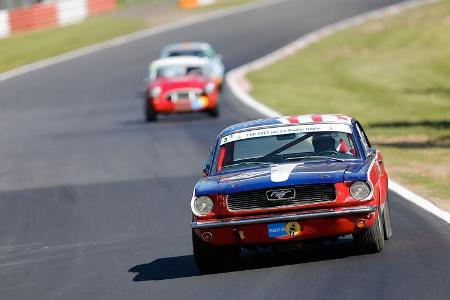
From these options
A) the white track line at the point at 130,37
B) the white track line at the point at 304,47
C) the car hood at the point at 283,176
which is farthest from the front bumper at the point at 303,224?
the white track line at the point at 130,37

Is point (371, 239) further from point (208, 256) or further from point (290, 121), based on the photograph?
point (290, 121)

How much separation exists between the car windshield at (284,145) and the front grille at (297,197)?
3.04ft

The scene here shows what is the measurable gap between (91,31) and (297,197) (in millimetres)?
45268

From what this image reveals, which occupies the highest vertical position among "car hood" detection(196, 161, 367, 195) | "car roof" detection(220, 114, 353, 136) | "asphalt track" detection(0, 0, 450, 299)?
"car hood" detection(196, 161, 367, 195)

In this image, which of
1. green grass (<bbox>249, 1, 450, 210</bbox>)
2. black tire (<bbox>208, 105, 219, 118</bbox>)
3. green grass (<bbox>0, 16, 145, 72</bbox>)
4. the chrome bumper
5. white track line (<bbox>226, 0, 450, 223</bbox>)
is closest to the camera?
the chrome bumper

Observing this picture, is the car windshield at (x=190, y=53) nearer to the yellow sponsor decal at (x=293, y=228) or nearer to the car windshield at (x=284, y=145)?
the car windshield at (x=284, y=145)

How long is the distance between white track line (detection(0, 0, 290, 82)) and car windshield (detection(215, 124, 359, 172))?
32.7m

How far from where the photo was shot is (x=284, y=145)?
489 inches

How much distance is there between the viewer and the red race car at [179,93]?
101ft

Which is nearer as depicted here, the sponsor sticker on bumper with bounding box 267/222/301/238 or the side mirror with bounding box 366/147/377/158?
the sponsor sticker on bumper with bounding box 267/222/301/238

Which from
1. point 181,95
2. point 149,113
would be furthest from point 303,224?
point 149,113

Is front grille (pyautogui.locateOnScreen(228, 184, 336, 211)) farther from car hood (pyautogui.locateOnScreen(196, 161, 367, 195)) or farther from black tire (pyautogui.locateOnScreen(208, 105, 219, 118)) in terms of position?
black tire (pyautogui.locateOnScreen(208, 105, 219, 118))

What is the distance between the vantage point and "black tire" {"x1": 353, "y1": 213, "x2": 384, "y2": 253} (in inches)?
440

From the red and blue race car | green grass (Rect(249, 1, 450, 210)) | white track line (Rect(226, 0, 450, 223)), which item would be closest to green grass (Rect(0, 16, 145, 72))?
white track line (Rect(226, 0, 450, 223))
